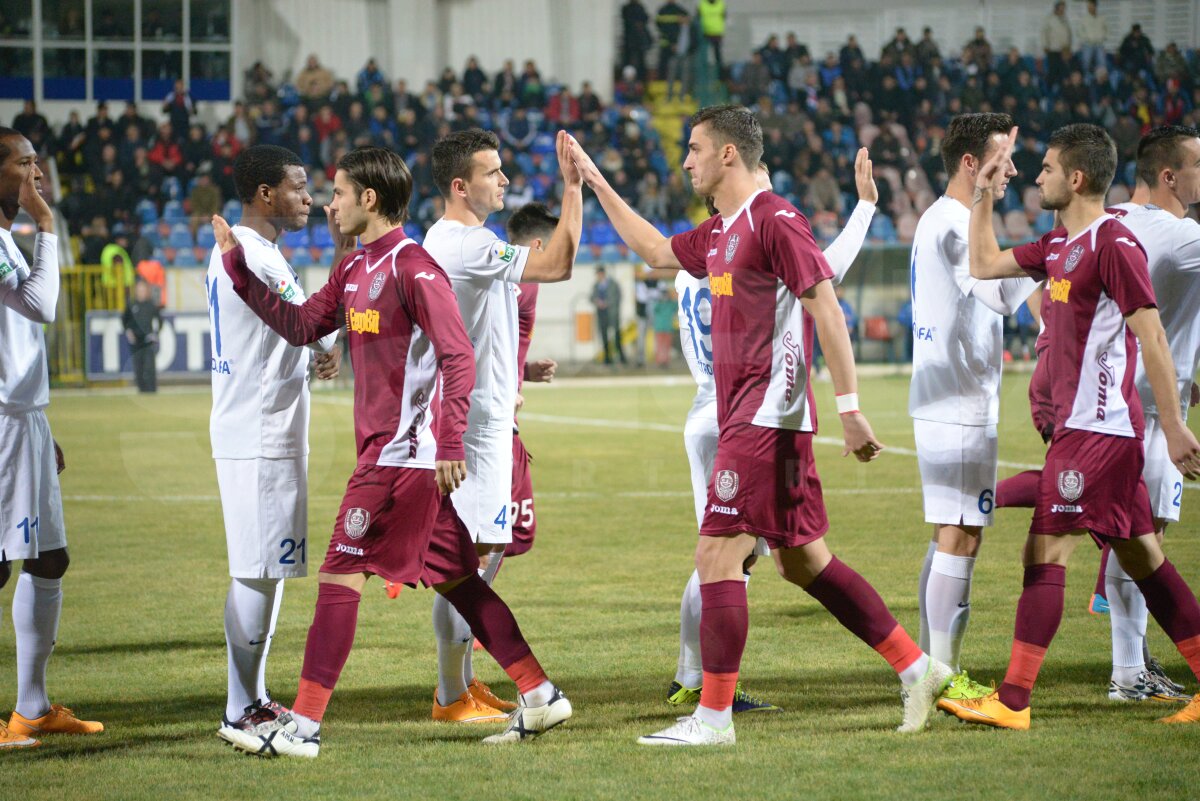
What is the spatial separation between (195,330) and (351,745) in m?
19.9

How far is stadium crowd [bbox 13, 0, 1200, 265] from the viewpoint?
27.3m

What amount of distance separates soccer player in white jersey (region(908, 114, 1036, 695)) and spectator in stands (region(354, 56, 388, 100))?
25992 mm

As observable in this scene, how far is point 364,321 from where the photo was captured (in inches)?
184

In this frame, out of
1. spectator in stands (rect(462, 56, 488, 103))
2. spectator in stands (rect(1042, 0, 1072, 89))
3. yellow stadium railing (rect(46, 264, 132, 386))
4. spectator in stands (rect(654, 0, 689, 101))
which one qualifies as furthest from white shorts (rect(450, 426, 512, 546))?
spectator in stands (rect(1042, 0, 1072, 89))

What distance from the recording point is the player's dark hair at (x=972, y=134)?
538cm

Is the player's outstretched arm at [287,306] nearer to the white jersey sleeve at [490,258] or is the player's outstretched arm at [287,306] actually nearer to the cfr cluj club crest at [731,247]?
the white jersey sleeve at [490,258]

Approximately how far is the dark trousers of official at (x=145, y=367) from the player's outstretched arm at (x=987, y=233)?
19197 mm

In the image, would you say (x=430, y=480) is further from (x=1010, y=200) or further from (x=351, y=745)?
(x=1010, y=200)

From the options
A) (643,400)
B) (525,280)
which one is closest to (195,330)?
(643,400)

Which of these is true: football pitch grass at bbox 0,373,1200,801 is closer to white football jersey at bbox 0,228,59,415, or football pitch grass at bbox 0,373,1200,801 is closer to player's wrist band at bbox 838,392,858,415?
player's wrist band at bbox 838,392,858,415

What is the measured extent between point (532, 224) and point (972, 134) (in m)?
1.91

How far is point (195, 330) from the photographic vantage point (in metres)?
23.6

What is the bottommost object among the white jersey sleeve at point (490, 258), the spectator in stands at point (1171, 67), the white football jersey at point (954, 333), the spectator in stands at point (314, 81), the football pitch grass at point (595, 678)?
the football pitch grass at point (595, 678)

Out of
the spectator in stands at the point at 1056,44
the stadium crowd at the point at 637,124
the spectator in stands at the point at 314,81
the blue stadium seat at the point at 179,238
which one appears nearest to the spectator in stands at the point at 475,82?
the stadium crowd at the point at 637,124
